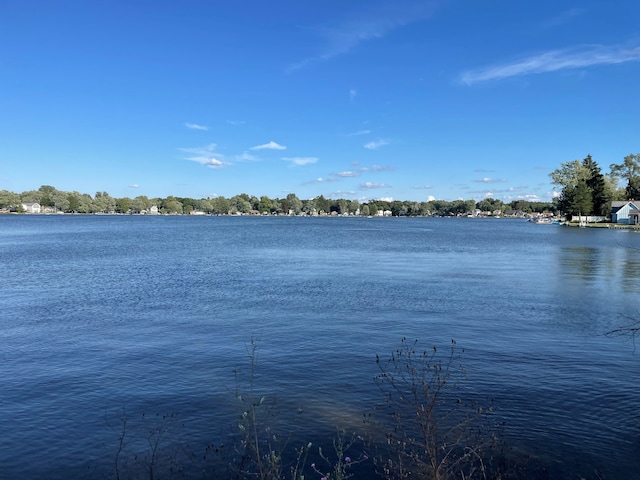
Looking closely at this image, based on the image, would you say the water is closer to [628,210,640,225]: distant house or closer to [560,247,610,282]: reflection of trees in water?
[560,247,610,282]: reflection of trees in water

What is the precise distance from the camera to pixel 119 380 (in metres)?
14.7

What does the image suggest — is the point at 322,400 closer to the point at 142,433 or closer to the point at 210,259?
the point at 142,433

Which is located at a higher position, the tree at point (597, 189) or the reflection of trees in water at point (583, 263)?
the tree at point (597, 189)

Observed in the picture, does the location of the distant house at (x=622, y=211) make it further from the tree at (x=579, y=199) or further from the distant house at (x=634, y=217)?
the tree at (x=579, y=199)

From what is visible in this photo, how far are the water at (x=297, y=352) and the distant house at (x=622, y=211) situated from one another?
107 meters

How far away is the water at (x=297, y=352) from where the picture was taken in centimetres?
1130

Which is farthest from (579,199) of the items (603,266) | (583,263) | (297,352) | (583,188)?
(297,352)

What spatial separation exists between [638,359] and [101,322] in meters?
22.2

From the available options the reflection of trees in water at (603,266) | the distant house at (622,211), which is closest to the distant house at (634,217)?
the distant house at (622,211)

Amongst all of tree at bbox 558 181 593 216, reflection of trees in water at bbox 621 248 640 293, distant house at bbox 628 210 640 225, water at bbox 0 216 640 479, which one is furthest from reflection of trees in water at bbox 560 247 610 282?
tree at bbox 558 181 593 216

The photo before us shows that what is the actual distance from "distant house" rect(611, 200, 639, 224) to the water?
10692 centimetres

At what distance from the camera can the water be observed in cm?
1130

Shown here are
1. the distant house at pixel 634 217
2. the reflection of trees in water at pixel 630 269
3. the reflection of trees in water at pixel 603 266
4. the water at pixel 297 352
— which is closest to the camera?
the water at pixel 297 352

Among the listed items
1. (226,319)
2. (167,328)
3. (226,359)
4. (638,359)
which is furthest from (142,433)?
(638,359)
